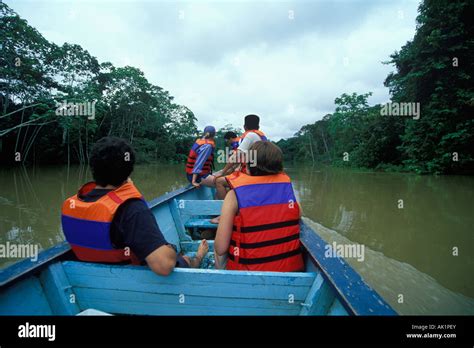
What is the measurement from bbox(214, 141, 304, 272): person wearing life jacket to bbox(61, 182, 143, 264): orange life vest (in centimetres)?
58

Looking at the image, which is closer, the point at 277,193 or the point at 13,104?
the point at 277,193

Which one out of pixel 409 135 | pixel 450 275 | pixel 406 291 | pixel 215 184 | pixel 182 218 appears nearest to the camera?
pixel 406 291

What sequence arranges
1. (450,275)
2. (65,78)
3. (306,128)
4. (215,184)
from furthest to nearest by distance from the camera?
1. (306,128)
2. (65,78)
3. (215,184)
4. (450,275)

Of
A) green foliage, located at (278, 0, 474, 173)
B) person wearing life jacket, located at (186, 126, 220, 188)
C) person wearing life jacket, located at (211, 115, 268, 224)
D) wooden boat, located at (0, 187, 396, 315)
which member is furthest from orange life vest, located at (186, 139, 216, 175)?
green foliage, located at (278, 0, 474, 173)

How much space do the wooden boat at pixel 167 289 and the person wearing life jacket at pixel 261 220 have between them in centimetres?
23

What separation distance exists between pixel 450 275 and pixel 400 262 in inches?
21.4

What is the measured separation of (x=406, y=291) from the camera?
280 cm

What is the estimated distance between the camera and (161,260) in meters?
1.23

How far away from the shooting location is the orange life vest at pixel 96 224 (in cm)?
126

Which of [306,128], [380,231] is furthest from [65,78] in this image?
[306,128]

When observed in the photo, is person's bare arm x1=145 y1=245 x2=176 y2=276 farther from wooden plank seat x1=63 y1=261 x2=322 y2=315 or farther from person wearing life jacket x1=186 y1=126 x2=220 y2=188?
person wearing life jacket x1=186 y1=126 x2=220 y2=188
